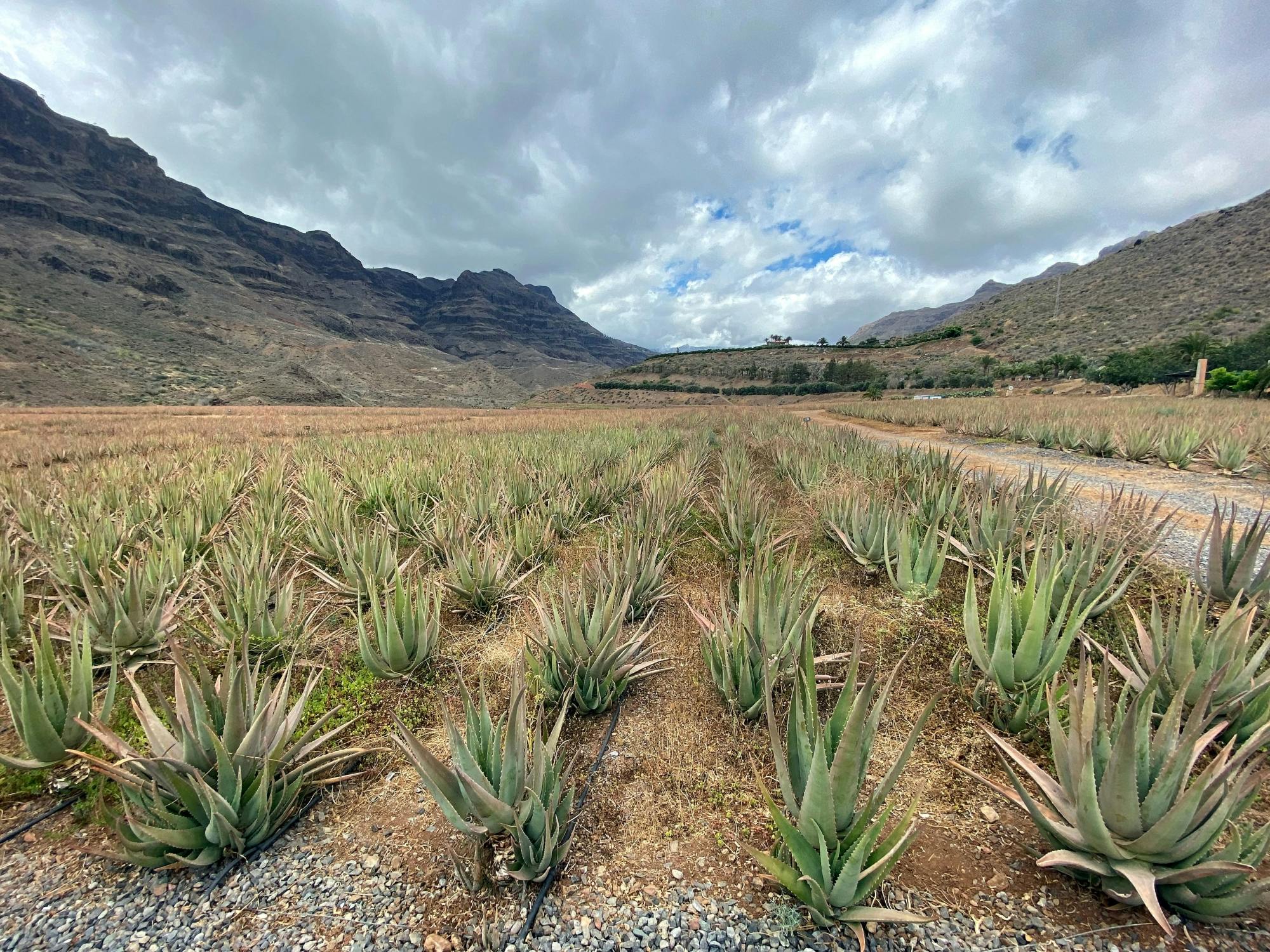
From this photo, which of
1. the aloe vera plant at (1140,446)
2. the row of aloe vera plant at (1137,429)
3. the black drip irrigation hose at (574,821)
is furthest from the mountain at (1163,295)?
the black drip irrigation hose at (574,821)

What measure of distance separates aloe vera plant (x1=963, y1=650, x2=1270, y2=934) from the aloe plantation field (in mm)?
14

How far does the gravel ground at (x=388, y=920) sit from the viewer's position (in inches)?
57.1

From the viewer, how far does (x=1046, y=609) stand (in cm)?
221

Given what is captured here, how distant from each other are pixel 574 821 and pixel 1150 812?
1934 millimetres

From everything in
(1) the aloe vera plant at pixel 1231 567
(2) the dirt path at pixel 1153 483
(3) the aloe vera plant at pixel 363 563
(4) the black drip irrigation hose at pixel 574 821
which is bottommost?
(2) the dirt path at pixel 1153 483

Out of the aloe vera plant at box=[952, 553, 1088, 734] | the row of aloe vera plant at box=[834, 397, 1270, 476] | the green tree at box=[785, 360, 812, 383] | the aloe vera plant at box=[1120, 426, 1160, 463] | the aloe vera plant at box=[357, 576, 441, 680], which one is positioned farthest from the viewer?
the green tree at box=[785, 360, 812, 383]

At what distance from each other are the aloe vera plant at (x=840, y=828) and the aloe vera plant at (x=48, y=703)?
2.61 metres

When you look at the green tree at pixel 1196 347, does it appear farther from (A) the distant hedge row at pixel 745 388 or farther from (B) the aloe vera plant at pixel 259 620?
(B) the aloe vera plant at pixel 259 620

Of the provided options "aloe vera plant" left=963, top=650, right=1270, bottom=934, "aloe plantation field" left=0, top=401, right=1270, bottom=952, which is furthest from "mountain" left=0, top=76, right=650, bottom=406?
"aloe vera plant" left=963, top=650, right=1270, bottom=934

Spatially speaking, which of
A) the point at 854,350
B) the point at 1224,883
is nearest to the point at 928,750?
the point at 1224,883

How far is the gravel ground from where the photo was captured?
4.76 ft

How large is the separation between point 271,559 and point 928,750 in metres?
4.56

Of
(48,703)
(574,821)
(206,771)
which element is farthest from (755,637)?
(48,703)

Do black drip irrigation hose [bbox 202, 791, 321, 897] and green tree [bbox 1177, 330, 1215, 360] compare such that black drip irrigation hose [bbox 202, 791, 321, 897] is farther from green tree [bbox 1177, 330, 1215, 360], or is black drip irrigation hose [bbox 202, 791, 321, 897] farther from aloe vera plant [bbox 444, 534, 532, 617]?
green tree [bbox 1177, 330, 1215, 360]
